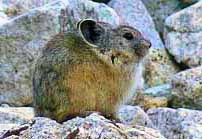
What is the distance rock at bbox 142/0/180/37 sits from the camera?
14453mm

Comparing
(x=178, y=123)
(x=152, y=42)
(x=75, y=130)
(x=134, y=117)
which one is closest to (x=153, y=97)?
(x=152, y=42)

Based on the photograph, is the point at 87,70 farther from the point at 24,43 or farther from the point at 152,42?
the point at 152,42

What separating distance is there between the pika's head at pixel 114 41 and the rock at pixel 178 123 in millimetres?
1682

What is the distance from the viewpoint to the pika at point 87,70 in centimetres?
648

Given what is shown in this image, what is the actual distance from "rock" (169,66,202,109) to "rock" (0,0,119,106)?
1.26m

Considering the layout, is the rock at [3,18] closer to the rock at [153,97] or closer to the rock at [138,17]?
the rock at [138,17]

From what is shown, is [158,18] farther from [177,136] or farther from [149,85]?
[177,136]

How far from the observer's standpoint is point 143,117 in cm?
855

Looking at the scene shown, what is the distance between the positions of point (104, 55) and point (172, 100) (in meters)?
4.77

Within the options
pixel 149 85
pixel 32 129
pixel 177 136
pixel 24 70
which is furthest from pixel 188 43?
pixel 32 129

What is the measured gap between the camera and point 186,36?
499 inches

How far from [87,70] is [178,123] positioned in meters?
2.42

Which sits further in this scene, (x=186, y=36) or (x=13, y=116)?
(x=186, y=36)

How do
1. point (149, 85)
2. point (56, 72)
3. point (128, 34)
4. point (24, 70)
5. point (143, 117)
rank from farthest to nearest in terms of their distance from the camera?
point (149, 85) → point (24, 70) → point (143, 117) → point (128, 34) → point (56, 72)
